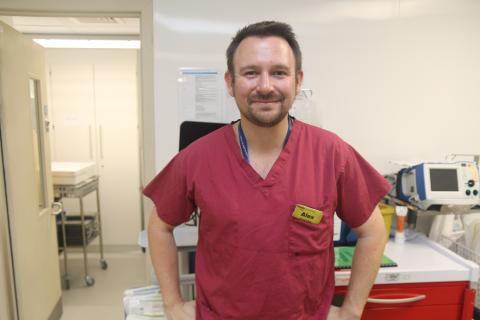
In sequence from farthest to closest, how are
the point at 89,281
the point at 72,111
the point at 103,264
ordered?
1. the point at 72,111
2. the point at 103,264
3. the point at 89,281

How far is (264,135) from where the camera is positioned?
1041mm

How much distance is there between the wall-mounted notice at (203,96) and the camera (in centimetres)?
182

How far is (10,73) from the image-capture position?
1845 millimetres

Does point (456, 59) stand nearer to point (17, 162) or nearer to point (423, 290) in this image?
point (423, 290)

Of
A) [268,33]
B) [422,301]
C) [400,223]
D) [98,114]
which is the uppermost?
[268,33]

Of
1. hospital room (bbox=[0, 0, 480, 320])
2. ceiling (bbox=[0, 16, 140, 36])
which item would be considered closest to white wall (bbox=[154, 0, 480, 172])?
hospital room (bbox=[0, 0, 480, 320])

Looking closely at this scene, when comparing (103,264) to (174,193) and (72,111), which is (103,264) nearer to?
(72,111)

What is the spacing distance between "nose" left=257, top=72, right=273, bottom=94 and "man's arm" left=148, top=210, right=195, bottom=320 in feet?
1.79

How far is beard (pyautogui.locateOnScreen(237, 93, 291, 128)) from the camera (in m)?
0.95

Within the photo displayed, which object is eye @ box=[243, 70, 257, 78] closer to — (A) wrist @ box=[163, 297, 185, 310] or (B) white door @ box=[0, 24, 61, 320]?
(A) wrist @ box=[163, 297, 185, 310]

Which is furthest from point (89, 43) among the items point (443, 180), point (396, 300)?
point (396, 300)

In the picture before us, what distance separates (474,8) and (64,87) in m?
3.51

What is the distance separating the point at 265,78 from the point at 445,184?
4.06 ft

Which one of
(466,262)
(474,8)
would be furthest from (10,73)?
(474,8)
